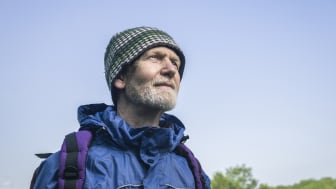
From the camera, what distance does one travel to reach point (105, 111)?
3830 millimetres

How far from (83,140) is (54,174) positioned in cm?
36

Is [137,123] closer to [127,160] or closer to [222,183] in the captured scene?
[127,160]

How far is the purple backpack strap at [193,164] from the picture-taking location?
3.60 m

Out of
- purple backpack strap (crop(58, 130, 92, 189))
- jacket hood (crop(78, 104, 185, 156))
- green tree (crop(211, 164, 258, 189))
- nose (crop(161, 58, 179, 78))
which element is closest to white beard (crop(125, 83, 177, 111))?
nose (crop(161, 58, 179, 78))

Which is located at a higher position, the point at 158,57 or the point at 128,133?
the point at 158,57

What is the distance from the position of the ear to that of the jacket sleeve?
3.45 ft

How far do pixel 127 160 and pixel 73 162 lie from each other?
1.60ft

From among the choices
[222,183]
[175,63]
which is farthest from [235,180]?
[175,63]

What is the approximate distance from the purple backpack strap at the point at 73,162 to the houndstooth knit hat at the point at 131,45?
100cm

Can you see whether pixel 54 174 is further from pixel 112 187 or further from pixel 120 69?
pixel 120 69

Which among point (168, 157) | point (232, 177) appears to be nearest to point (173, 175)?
point (168, 157)

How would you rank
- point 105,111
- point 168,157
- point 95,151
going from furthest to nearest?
point 105,111
point 168,157
point 95,151

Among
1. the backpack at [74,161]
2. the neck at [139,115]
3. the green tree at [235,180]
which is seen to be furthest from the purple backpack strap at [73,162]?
the green tree at [235,180]

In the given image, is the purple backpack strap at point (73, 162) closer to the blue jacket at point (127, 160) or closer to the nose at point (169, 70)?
the blue jacket at point (127, 160)
